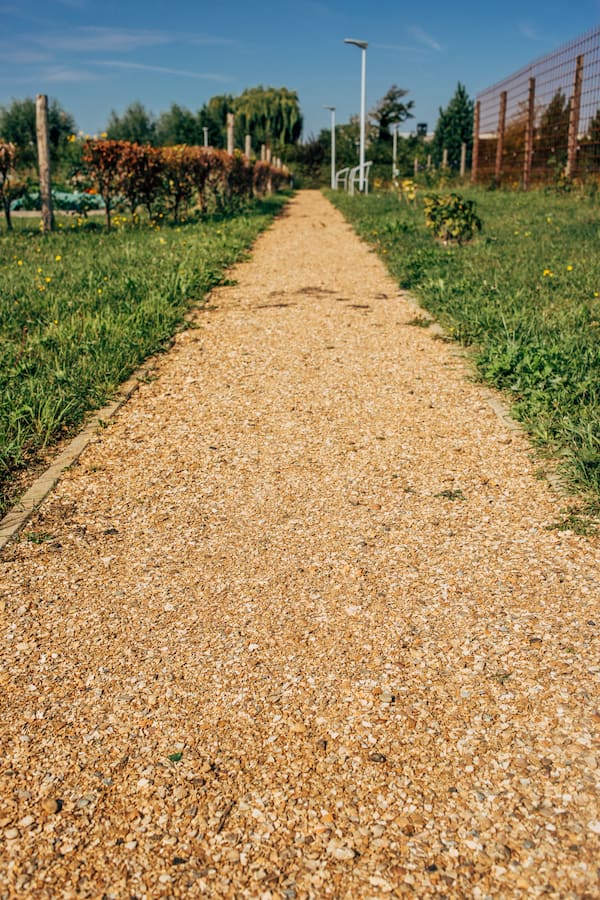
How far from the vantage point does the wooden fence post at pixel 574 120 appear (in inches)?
602

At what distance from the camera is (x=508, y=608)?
8.87 feet

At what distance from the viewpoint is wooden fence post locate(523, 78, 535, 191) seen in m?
19.1

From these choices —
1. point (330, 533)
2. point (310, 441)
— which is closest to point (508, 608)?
point (330, 533)

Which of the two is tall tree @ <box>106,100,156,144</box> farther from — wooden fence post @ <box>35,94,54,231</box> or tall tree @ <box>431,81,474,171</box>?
wooden fence post @ <box>35,94,54,231</box>

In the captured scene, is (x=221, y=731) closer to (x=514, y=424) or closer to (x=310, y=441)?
(x=310, y=441)

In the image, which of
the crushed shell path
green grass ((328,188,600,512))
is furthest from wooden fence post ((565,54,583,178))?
the crushed shell path

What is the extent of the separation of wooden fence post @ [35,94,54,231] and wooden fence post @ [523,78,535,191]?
11.9m

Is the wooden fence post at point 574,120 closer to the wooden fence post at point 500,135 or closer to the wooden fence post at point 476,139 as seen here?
the wooden fence post at point 500,135

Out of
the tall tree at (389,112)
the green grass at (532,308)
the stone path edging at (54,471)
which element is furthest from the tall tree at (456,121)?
the stone path edging at (54,471)

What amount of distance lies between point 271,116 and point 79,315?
70.2 metres

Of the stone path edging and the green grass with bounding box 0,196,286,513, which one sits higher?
the green grass with bounding box 0,196,286,513

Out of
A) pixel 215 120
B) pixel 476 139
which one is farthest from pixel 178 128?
pixel 476 139

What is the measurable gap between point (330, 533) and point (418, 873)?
1709mm

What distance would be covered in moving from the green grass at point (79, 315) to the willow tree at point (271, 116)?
62797 mm
